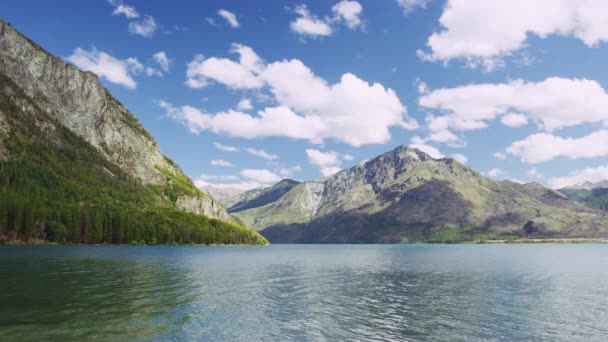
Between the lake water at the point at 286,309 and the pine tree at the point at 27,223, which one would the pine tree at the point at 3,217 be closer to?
the pine tree at the point at 27,223

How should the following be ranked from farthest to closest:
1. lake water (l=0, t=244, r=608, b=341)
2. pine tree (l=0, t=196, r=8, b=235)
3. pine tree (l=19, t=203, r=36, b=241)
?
pine tree (l=19, t=203, r=36, b=241)
pine tree (l=0, t=196, r=8, b=235)
lake water (l=0, t=244, r=608, b=341)

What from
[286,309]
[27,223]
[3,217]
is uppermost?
[3,217]

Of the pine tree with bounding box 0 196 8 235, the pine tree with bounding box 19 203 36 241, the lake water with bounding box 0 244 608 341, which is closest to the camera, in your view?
the lake water with bounding box 0 244 608 341

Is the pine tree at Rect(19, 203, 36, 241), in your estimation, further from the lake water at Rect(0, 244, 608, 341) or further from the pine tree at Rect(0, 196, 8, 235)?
the lake water at Rect(0, 244, 608, 341)

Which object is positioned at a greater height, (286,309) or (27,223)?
(27,223)

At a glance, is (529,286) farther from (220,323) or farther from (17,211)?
(17,211)

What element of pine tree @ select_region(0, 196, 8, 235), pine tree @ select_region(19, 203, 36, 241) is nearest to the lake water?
pine tree @ select_region(0, 196, 8, 235)

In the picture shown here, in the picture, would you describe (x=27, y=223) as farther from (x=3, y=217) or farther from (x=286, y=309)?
(x=286, y=309)

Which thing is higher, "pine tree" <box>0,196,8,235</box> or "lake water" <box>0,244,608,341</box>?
"pine tree" <box>0,196,8,235</box>

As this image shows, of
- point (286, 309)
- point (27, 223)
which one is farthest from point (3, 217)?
point (286, 309)

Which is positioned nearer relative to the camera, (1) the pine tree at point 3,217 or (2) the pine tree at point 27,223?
(1) the pine tree at point 3,217

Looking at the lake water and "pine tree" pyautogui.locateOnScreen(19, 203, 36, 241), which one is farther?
"pine tree" pyautogui.locateOnScreen(19, 203, 36, 241)

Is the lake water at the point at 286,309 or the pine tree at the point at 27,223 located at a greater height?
the pine tree at the point at 27,223

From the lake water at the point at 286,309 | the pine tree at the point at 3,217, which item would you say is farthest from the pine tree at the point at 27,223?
Answer: the lake water at the point at 286,309
